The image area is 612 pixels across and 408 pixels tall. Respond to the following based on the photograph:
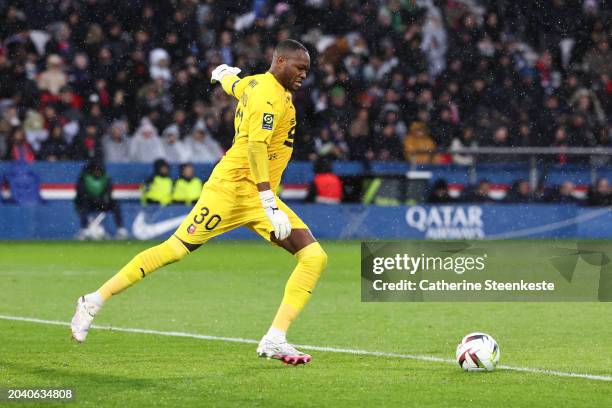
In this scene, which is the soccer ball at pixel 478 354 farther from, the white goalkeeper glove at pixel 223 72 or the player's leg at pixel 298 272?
the white goalkeeper glove at pixel 223 72

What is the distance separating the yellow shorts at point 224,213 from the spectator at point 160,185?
13897mm

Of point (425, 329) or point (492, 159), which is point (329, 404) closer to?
point (425, 329)

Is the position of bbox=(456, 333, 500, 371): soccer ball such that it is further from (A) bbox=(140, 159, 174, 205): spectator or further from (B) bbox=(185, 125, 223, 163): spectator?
(B) bbox=(185, 125, 223, 163): spectator

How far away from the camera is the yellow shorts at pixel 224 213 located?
29.5 feet

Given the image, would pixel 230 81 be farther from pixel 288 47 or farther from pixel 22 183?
pixel 22 183

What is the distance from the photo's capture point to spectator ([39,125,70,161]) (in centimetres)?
2341

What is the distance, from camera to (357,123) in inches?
983

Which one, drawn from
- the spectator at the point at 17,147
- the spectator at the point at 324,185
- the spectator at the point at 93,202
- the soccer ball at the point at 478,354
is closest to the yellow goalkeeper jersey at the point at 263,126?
the soccer ball at the point at 478,354

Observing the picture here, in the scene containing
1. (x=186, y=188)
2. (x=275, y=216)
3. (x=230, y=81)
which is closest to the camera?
(x=275, y=216)

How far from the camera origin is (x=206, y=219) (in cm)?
898

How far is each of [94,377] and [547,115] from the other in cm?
1963

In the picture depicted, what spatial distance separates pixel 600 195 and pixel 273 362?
16.7 metres

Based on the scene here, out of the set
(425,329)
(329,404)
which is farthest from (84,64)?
(329,404)
